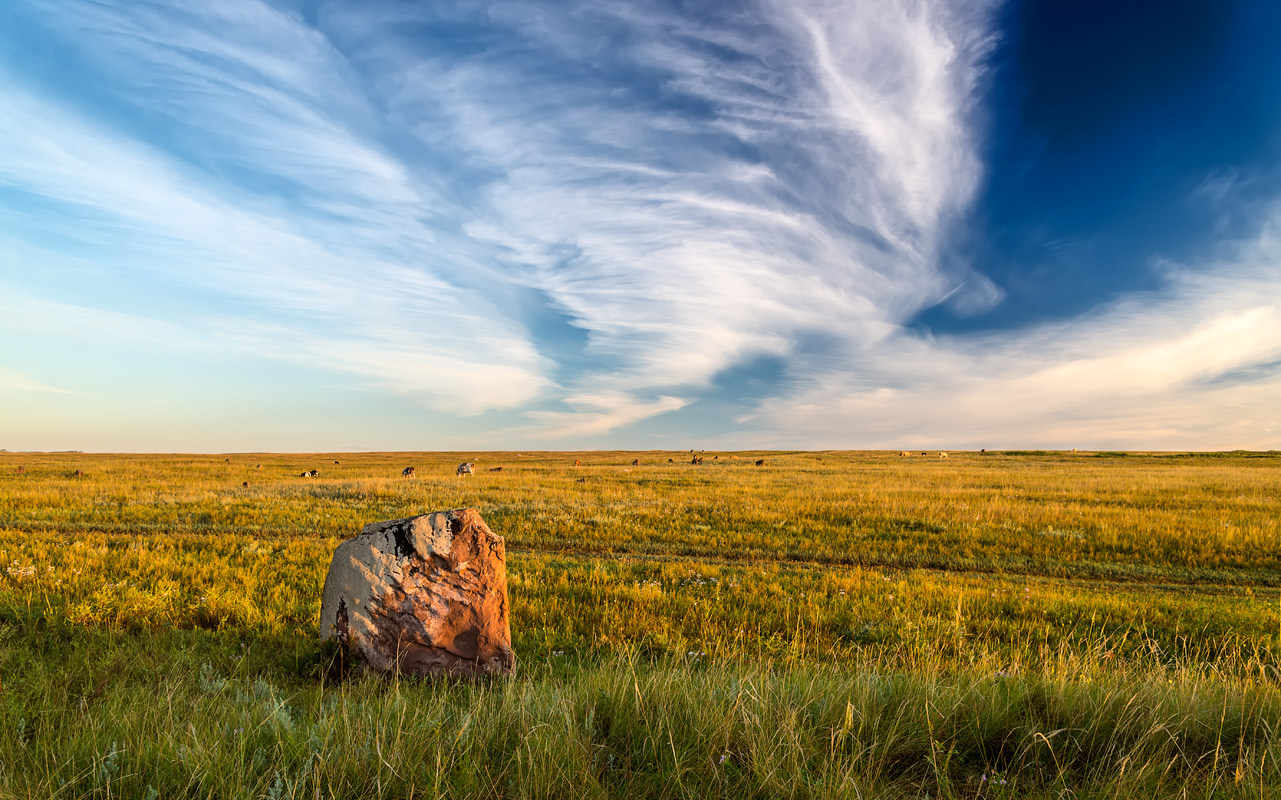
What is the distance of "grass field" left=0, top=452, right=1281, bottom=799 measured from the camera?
9.66 ft

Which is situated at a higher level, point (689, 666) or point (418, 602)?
point (418, 602)

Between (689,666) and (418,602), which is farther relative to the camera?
(418,602)

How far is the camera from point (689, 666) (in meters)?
5.48

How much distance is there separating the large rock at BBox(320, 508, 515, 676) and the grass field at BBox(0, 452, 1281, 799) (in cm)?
35

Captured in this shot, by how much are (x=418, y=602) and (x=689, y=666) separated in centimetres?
283

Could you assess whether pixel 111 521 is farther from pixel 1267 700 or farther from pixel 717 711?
pixel 1267 700

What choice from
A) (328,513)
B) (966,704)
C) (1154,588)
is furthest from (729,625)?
(328,513)

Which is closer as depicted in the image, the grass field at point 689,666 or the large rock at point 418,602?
the grass field at point 689,666

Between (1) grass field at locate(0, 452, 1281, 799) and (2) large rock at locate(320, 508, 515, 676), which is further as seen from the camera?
(2) large rock at locate(320, 508, 515, 676)

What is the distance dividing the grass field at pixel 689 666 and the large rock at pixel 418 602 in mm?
354

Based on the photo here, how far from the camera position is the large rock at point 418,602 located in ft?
18.4

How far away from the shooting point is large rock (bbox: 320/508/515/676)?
5605 mm

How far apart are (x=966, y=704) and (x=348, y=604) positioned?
18.3 ft

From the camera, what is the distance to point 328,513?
20.3 meters
